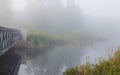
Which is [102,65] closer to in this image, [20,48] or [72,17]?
[20,48]

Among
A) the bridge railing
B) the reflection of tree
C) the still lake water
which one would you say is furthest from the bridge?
the reflection of tree

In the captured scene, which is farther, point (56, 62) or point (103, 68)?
point (56, 62)

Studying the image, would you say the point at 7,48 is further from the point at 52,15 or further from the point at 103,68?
the point at 52,15

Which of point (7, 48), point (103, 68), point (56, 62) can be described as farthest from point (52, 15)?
point (103, 68)

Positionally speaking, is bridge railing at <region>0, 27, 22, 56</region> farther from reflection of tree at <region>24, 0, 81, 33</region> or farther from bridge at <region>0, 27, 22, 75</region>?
reflection of tree at <region>24, 0, 81, 33</region>

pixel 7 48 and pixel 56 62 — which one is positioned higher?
pixel 7 48

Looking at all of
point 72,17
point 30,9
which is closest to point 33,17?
point 30,9

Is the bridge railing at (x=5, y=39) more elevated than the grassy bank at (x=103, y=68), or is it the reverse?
the bridge railing at (x=5, y=39)

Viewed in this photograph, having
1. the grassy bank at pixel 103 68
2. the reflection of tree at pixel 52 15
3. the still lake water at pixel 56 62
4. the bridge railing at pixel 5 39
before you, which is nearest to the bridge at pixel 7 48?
the bridge railing at pixel 5 39

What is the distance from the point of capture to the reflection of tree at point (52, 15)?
133 m

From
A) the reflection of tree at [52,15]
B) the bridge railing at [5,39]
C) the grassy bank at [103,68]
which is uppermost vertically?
the reflection of tree at [52,15]

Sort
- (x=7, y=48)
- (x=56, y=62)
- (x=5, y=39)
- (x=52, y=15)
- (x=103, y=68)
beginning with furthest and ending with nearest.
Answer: (x=52, y=15) < (x=56, y=62) < (x=7, y=48) < (x=5, y=39) < (x=103, y=68)

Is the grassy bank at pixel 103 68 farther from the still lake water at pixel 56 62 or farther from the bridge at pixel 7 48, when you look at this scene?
the bridge at pixel 7 48

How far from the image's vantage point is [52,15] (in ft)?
475
